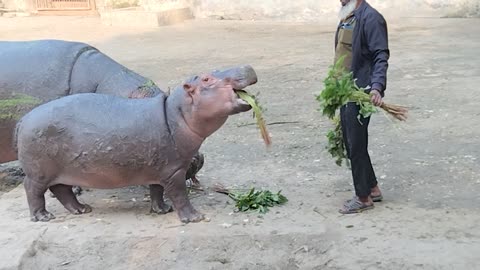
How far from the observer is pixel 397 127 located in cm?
632

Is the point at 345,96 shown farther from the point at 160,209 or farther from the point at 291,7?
the point at 291,7

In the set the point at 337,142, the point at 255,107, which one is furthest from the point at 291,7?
the point at 255,107

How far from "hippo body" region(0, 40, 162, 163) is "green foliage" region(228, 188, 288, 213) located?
97 cm

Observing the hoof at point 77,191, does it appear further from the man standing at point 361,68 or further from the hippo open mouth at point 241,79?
the man standing at point 361,68

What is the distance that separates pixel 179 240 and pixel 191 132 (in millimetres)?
667

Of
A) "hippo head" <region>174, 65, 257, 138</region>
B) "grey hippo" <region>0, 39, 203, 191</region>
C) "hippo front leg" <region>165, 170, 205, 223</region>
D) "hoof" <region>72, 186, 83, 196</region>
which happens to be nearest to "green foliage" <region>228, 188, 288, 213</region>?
"hippo front leg" <region>165, 170, 205, 223</region>

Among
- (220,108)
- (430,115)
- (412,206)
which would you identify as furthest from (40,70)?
(430,115)

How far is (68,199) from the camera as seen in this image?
462 centimetres

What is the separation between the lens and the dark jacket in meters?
4.14

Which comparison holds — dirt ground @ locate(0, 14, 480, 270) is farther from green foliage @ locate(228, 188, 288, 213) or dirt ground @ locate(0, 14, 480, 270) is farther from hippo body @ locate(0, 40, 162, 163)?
hippo body @ locate(0, 40, 162, 163)

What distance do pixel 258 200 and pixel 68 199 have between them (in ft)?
4.23

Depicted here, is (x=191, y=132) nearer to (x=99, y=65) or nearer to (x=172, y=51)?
(x=99, y=65)

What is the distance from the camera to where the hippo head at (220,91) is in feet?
13.1

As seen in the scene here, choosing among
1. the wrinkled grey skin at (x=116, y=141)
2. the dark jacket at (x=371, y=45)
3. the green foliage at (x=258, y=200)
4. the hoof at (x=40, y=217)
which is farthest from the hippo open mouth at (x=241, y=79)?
the hoof at (x=40, y=217)
